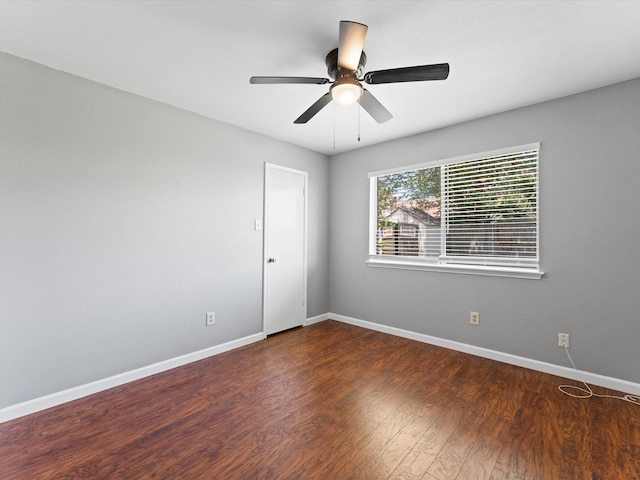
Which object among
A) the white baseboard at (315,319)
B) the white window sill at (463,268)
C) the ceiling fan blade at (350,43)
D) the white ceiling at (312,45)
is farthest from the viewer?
the white baseboard at (315,319)

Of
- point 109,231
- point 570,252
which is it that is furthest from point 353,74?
point 570,252

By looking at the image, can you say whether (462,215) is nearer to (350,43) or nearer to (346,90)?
(346,90)

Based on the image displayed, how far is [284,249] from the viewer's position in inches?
152

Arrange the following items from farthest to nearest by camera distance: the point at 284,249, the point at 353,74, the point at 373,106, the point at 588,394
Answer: the point at 284,249 < the point at 588,394 < the point at 373,106 < the point at 353,74

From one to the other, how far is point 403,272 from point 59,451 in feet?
10.9

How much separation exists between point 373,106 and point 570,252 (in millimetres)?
2152

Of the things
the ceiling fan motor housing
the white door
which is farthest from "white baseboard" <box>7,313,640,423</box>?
the ceiling fan motor housing

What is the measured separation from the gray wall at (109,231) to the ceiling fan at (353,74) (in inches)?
55.1

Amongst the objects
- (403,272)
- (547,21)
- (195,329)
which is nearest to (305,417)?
(195,329)

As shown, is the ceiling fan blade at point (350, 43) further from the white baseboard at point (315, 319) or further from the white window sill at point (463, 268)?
the white baseboard at point (315, 319)

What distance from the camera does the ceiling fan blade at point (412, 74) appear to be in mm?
1642

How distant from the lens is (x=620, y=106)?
2.36m

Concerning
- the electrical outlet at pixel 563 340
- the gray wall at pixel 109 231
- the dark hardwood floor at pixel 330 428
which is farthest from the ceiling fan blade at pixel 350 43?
the electrical outlet at pixel 563 340

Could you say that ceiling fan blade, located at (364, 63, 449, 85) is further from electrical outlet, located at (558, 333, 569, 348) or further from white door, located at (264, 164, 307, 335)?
electrical outlet, located at (558, 333, 569, 348)
